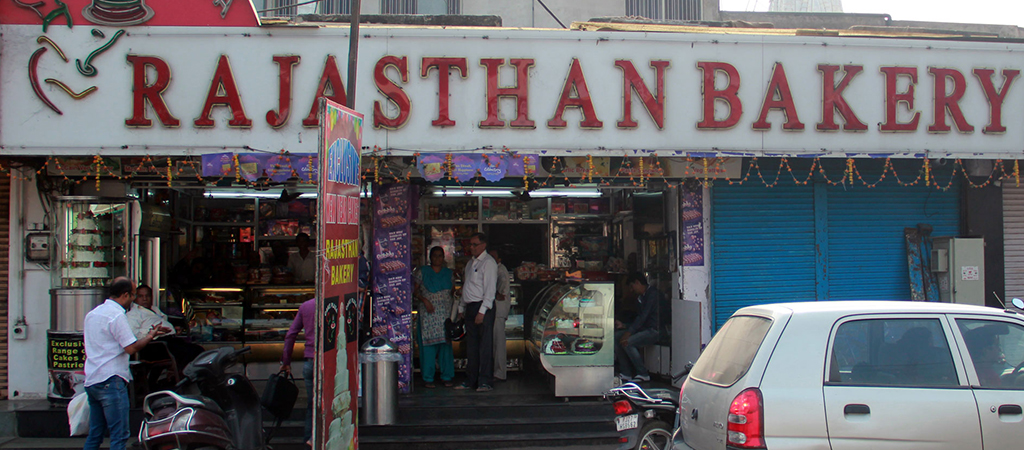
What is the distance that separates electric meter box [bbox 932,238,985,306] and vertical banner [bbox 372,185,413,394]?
21.3 ft

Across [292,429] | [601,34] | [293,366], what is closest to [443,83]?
[601,34]

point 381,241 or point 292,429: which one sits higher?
point 381,241

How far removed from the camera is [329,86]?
7664mm

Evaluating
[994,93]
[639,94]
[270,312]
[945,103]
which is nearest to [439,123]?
[639,94]

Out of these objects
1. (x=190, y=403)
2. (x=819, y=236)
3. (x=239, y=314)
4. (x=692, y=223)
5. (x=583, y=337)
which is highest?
(x=692, y=223)

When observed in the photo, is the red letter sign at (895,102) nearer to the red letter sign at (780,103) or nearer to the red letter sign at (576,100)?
the red letter sign at (780,103)

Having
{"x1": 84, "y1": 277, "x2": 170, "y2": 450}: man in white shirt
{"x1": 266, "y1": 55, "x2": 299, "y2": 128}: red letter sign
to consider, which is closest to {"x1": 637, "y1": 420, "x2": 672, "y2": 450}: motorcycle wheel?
{"x1": 84, "y1": 277, "x2": 170, "y2": 450}: man in white shirt

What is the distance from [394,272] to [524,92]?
2596mm

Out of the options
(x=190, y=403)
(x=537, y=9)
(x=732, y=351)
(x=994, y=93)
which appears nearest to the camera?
(x=732, y=351)

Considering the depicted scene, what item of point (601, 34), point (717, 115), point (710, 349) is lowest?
point (710, 349)

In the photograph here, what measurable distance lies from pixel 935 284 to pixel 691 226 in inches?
124

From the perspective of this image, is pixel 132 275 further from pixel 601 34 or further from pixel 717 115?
pixel 717 115

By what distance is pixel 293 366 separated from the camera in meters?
9.90

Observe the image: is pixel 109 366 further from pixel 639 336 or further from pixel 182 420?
pixel 639 336
